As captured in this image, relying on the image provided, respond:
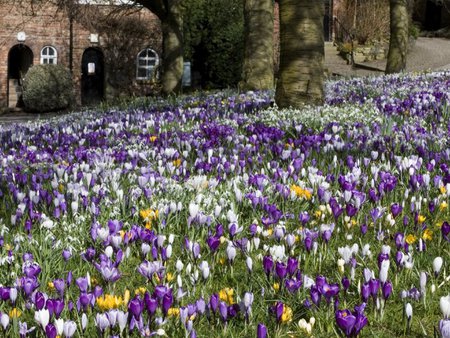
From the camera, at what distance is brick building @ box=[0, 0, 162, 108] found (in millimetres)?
41906

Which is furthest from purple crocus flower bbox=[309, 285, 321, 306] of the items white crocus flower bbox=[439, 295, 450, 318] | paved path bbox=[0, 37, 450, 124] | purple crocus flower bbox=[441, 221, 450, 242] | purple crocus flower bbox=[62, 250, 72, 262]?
paved path bbox=[0, 37, 450, 124]

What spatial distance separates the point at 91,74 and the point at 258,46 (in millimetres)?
28978

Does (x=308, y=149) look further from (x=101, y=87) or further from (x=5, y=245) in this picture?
(x=101, y=87)

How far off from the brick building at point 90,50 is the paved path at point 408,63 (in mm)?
5175

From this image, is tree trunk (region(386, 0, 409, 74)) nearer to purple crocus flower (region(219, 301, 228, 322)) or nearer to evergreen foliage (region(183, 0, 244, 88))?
evergreen foliage (region(183, 0, 244, 88))

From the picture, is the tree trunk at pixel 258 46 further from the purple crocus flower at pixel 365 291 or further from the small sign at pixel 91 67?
the small sign at pixel 91 67

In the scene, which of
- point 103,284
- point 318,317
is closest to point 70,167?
point 103,284

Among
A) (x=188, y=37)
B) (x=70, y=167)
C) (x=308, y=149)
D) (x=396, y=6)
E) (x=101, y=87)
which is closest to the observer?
(x=70, y=167)

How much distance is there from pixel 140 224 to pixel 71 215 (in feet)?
1.66

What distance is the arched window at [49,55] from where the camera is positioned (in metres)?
42.5

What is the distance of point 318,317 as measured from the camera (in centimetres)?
267

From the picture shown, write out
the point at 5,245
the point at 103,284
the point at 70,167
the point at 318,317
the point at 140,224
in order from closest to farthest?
the point at 318,317 → the point at 103,284 → the point at 5,245 → the point at 140,224 → the point at 70,167

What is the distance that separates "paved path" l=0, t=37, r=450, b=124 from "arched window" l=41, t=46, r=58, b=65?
16.5ft

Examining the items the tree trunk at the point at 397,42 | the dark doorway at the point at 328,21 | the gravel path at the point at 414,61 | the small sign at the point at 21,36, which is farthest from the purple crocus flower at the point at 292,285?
the dark doorway at the point at 328,21
